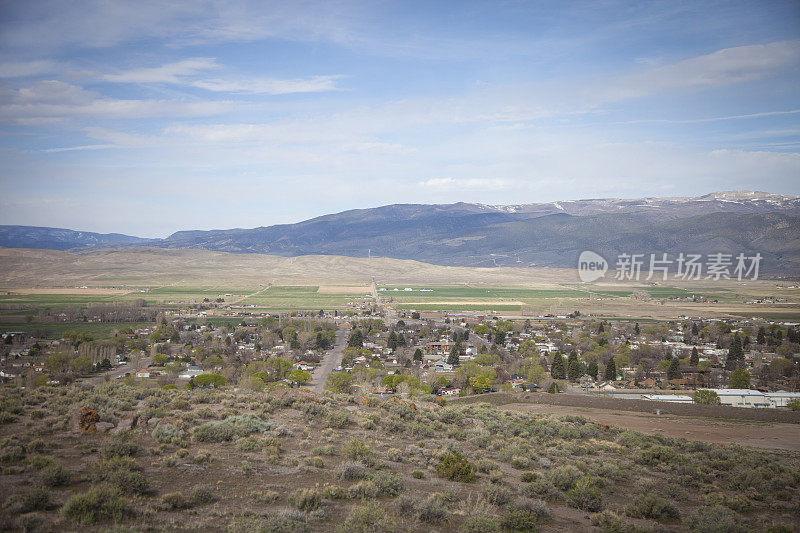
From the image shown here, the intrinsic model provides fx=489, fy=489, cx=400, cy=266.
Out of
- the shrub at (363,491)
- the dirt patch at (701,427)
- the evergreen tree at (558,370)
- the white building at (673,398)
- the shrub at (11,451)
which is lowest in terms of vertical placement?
the evergreen tree at (558,370)

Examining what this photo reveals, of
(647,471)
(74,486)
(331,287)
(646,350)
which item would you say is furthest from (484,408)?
(331,287)

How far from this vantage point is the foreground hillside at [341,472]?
8453mm

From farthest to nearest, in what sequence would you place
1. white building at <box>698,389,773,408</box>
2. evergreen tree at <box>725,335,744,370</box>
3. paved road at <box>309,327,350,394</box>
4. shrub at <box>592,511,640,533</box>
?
evergreen tree at <box>725,335,744,370</box> < paved road at <box>309,327,350,394</box> < white building at <box>698,389,773,408</box> < shrub at <box>592,511,640,533</box>

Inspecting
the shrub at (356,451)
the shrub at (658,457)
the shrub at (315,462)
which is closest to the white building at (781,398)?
the shrub at (658,457)

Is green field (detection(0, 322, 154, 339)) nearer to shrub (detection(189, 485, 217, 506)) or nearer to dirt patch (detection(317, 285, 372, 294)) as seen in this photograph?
shrub (detection(189, 485, 217, 506))

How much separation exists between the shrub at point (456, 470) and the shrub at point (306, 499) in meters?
3.52

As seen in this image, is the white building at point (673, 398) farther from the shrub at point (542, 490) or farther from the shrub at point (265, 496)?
the shrub at point (265, 496)

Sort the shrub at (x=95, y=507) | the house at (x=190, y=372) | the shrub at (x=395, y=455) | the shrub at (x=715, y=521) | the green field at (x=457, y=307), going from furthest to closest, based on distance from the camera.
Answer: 1. the green field at (x=457, y=307)
2. the house at (x=190, y=372)
3. the shrub at (x=395, y=455)
4. the shrub at (x=715, y=521)
5. the shrub at (x=95, y=507)

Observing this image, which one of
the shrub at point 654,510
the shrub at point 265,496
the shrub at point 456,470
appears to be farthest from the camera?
the shrub at point 456,470

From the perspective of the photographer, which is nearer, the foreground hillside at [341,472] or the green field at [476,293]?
the foreground hillside at [341,472]

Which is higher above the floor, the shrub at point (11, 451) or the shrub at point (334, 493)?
the shrub at point (11, 451)

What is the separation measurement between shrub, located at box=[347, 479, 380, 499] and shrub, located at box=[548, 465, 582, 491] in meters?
4.31

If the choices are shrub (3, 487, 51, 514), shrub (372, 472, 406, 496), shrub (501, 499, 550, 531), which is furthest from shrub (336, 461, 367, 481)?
shrub (3, 487, 51, 514)

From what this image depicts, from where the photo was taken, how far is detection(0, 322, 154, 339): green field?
50250mm
